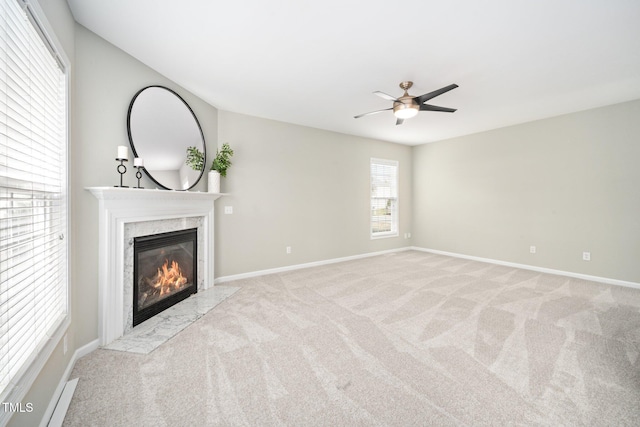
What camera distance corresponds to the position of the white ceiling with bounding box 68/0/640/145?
1.95m

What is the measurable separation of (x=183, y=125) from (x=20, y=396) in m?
2.85

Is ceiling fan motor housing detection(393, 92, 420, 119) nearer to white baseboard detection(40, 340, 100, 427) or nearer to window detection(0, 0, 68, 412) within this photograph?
window detection(0, 0, 68, 412)

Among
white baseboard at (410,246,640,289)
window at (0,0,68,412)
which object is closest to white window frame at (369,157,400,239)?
white baseboard at (410,246,640,289)

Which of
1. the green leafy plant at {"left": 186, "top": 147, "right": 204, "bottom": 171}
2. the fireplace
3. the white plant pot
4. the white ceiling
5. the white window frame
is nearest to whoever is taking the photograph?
the white ceiling

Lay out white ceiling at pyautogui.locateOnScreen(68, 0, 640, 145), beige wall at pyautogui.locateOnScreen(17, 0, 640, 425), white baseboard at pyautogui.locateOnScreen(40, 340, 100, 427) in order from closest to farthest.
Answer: white baseboard at pyautogui.locateOnScreen(40, 340, 100, 427) → white ceiling at pyautogui.locateOnScreen(68, 0, 640, 145) → beige wall at pyautogui.locateOnScreen(17, 0, 640, 425)

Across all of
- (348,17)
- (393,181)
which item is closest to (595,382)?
(348,17)

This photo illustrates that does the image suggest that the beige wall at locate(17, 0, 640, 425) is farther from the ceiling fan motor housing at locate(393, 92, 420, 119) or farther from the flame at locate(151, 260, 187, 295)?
the ceiling fan motor housing at locate(393, 92, 420, 119)

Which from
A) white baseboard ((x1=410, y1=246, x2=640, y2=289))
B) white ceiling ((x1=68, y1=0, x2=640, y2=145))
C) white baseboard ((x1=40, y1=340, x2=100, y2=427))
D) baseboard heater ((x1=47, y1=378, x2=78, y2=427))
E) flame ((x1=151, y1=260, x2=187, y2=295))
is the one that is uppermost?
white ceiling ((x1=68, y1=0, x2=640, y2=145))

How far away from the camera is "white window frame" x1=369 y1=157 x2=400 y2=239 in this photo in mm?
5884

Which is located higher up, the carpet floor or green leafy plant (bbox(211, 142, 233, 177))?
green leafy plant (bbox(211, 142, 233, 177))

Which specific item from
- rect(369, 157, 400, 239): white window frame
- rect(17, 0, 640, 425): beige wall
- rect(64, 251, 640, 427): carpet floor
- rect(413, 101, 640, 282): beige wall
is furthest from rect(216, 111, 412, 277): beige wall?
rect(413, 101, 640, 282): beige wall

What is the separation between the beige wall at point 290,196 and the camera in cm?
407

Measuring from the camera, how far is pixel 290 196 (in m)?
4.65

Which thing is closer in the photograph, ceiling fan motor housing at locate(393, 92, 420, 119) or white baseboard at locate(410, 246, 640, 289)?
ceiling fan motor housing at locate(393, 92, 420, 119)
